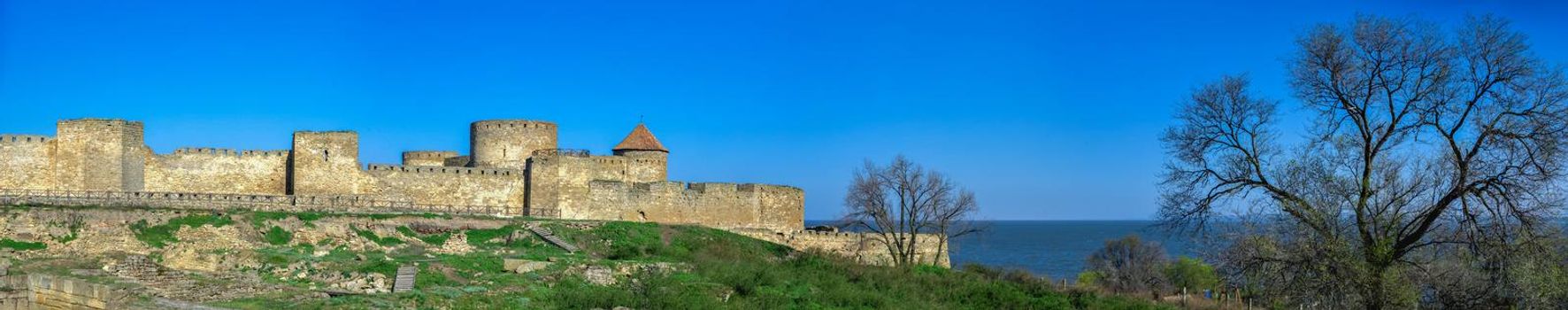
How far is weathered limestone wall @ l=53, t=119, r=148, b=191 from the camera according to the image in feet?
118

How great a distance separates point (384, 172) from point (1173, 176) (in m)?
29.3

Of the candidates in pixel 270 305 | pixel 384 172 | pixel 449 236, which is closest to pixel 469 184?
pixel 384 172

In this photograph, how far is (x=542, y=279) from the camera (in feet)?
83.1

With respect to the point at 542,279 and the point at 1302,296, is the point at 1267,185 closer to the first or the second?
the point at 1302,296

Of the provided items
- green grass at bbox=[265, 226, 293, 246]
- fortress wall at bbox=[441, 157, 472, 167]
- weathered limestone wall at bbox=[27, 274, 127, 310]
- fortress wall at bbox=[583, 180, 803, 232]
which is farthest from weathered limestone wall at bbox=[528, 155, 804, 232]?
weathered limestone wall at bbox=[27, 274, 127, 310]

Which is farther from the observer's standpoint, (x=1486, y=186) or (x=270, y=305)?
(x=270, y=305)

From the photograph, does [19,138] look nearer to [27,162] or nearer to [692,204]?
[27,162]

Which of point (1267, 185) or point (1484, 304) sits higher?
point (1267, 185)

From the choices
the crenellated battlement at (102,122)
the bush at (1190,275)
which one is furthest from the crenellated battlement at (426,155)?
the bush at (1190,275)

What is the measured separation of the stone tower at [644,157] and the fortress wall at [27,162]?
57.5 ft

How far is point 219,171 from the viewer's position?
39125mm

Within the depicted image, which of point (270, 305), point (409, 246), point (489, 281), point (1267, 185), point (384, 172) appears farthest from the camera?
point (384, 172)

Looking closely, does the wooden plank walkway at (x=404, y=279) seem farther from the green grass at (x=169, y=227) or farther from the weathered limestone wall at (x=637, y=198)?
the weathered limestone wall at (x=637, y=198)

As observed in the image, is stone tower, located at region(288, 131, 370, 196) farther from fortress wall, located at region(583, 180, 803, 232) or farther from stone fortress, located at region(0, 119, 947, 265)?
fortress wall, located at region(583, 180, 803, 232)
